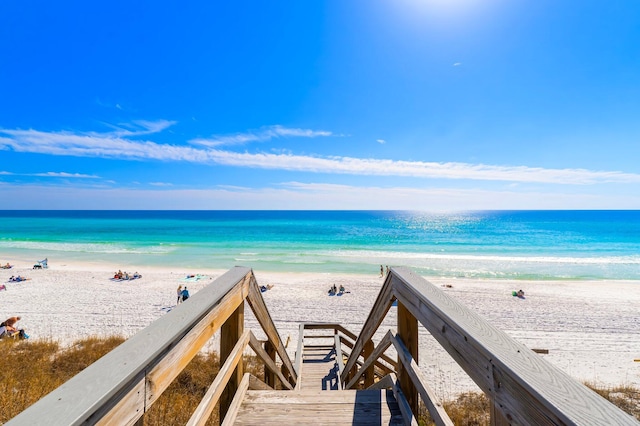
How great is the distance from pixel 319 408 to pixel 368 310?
A: 10737mm

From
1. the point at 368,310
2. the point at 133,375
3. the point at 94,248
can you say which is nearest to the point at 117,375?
the point at 133,375

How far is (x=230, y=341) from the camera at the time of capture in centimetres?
198

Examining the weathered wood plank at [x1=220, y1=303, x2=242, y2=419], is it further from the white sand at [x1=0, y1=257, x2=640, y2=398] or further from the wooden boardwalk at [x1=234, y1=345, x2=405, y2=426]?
the white sand at [x1=0, y1=257, x2=640, y2=398]

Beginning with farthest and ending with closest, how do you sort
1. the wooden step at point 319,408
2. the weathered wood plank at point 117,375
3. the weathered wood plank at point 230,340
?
the wooden step at point 319,408
the weathered wood plank at point 230,340
the weathered wood plank at point 117,375

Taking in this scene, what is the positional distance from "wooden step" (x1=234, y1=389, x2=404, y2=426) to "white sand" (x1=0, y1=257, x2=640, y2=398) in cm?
405

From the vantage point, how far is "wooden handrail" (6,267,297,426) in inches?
25.5

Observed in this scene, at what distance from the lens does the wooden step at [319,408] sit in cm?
206

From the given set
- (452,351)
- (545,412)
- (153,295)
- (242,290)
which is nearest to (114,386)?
(545,412)

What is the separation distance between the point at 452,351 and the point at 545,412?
0.52m

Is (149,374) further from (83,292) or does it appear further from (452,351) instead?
(83,292)

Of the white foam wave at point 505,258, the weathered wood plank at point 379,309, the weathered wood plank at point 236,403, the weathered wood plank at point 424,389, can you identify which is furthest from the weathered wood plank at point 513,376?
the white foam wave at point 505,258

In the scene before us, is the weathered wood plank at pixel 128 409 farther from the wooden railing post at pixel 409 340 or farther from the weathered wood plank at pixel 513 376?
the wooden railing post at pixel 409 340

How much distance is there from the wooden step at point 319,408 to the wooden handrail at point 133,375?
3.24 ft

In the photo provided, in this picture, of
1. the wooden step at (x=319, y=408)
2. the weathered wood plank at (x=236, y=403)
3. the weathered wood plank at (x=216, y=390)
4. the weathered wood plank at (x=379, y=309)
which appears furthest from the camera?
the weathered wood plank at (x=379, y=309)
